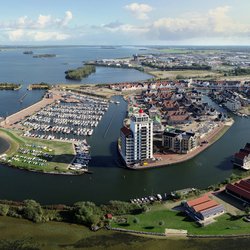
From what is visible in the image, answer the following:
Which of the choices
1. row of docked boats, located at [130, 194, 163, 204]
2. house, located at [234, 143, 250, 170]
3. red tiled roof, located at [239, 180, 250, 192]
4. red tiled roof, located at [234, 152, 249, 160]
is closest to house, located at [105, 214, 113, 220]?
row of docked boats, located at [130, 194, 163, 204]

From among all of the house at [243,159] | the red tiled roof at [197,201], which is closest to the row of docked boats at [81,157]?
the red tiled roof at [197,201]

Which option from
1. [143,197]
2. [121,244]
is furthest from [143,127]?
[121,244]

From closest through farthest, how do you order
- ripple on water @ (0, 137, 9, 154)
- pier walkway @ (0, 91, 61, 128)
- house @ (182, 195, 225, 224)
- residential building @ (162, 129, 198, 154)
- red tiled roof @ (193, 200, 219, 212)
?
→ house @ (182, 195, 225, 224), red tiled roof @ (193, 200, 219, 212), residential building @ (162, 129, 198, 154), ripple on water @ (0, 137, 9, 154), pier walkway @ (0, 91, 61, 128)

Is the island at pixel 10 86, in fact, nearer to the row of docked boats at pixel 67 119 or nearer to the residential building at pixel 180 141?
the row of docked boats at pixel 67 119

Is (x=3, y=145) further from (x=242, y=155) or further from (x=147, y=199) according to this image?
(x=242, y=155)

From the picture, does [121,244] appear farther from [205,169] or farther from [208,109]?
[208,109]

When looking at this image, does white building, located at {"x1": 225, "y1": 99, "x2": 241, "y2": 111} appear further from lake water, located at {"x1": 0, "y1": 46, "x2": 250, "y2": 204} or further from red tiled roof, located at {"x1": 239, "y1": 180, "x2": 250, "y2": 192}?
→ red tiled roof, located at {"x1": 239, "y1": 180, "x2": 250, "y2": 192}
